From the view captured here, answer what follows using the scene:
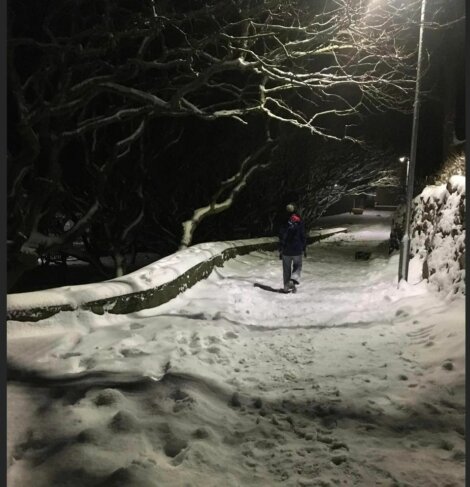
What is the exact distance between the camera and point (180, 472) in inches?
127

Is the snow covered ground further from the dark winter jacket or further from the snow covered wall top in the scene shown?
the dark winter jacket

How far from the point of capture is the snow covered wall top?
5.70 metres

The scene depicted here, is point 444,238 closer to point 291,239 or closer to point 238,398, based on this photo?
point 291,239

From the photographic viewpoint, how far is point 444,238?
326 inches

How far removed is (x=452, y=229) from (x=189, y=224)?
30.1 ft

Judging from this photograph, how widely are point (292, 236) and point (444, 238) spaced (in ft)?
9.05

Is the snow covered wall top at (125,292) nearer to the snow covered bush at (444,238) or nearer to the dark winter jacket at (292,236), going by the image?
the dark winter jacket at (292,236)

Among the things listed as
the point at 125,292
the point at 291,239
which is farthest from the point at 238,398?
the point at 291,239

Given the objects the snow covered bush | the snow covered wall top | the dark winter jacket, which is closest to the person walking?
the dark winter jacket

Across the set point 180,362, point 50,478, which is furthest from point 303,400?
point 50,478

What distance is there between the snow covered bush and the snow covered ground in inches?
19.7

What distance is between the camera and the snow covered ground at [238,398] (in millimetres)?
3287

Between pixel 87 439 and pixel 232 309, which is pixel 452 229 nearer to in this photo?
pixel 232 309

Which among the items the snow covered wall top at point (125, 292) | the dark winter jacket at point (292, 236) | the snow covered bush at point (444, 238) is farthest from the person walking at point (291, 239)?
the snow covered bush at point (444, 238)
